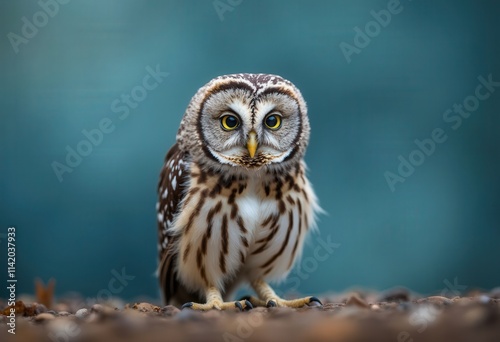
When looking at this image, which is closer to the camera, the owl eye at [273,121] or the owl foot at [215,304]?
the owl foot at [215,304]

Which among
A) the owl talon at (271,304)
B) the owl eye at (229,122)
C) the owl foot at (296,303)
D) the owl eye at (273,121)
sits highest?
the owl eye at (273,121)

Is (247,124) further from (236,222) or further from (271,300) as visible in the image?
(271,300)

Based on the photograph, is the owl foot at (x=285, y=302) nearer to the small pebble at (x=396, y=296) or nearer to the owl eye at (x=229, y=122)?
the small pebble at (x=396, y=296)

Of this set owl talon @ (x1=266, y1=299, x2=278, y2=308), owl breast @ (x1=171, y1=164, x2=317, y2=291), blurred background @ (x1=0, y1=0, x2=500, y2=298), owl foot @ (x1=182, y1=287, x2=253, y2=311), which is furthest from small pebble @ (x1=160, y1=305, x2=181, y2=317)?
blurred background @ (x1=0, y1=0, x2=500, y2=298)

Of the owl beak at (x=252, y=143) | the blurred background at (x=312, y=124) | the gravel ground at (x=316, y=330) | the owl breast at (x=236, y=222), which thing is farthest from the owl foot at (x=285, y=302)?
the blurred background at (x=312, y=124)

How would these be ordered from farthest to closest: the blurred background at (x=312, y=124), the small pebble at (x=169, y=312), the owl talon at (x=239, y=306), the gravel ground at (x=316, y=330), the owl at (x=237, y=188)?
the blurred background at (x=312, y=124)
the owl at (x=237, y=188)
the owl talon at (x=239, y=306)
the small pebble at (x=169, y=312)
the gravel ground at (x=316, y=330)

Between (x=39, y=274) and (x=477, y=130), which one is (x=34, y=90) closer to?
(x=39, y=274)
